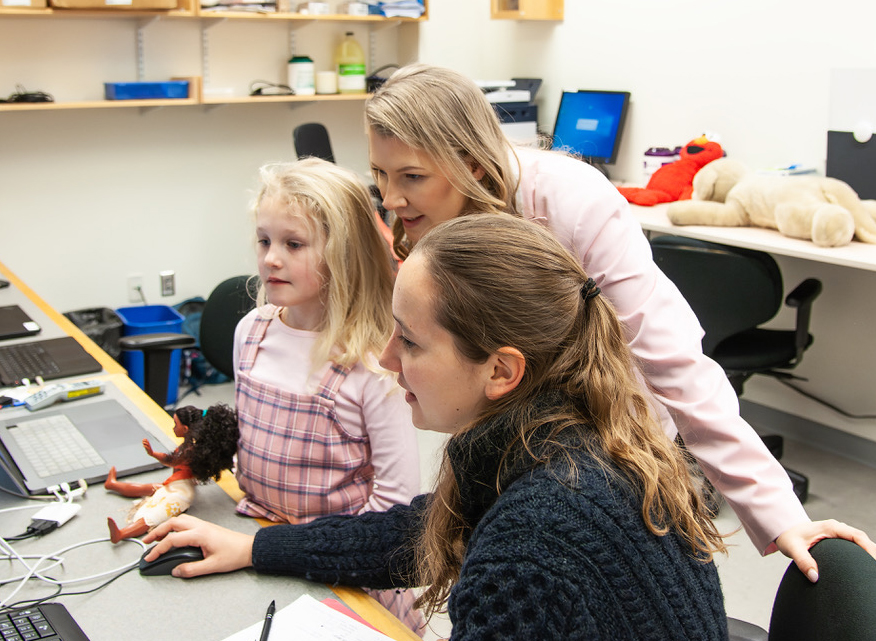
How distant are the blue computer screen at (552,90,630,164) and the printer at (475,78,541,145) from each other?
144 millimetres

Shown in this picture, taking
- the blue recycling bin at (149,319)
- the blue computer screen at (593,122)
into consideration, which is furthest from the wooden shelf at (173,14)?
the blue recycling bin at (149,319)

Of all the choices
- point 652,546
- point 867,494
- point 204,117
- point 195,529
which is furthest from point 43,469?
point 204,117

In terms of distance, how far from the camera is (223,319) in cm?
213

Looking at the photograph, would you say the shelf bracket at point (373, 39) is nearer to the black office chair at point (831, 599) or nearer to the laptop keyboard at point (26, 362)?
the laptop keyboard at point (26, 362)

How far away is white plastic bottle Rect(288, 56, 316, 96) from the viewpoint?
3.88 m

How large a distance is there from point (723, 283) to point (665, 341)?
59.1 inches

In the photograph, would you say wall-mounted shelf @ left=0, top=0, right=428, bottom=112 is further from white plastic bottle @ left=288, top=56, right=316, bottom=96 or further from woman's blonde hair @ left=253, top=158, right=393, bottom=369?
woman's blonde hair @ left=253, top=158, right=393, bottom=369

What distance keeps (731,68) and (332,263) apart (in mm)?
2529

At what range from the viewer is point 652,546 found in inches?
30.8

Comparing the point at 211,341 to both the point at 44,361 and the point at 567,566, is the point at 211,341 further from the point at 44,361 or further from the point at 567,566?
the point at 567,566

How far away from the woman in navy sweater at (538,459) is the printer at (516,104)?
3107mm

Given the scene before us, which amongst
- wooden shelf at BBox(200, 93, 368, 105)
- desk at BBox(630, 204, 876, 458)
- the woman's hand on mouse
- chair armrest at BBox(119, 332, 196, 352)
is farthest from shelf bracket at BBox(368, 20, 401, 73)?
the woman's hand on mouse

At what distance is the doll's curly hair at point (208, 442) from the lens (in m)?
1.33

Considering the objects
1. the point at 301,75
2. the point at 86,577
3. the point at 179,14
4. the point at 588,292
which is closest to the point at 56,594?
the point at 86,577
